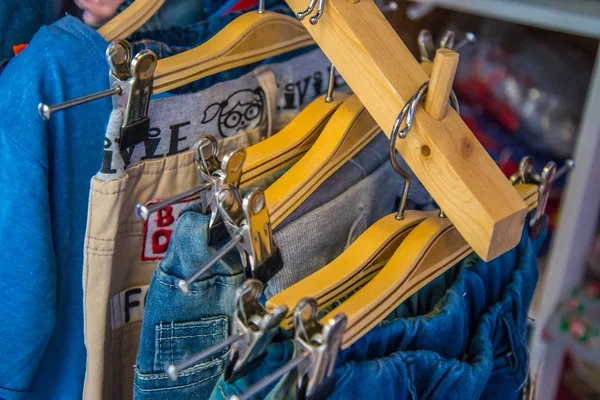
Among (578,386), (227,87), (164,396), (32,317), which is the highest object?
(227,87)

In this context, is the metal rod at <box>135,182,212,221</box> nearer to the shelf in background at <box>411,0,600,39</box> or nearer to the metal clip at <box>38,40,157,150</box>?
the metal clip at <box>38,40,157,150</box>

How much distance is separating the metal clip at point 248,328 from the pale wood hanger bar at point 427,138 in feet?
0.48

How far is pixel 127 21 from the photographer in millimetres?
547

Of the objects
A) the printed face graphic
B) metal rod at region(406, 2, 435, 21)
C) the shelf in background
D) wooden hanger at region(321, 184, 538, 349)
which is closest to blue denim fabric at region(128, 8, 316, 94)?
the printed face graphic

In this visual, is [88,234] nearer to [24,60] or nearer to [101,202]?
[101,202]

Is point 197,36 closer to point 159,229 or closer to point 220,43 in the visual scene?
point 220,43

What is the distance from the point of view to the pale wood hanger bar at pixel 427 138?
42cm

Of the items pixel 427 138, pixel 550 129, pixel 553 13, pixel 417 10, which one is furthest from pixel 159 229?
pixel 550 129

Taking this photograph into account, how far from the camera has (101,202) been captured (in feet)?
1.56

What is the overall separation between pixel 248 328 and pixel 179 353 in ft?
0.38

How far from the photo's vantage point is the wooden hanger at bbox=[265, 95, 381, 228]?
462 millimetres

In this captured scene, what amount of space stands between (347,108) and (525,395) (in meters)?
0.31

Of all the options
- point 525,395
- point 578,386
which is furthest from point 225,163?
point 578,386

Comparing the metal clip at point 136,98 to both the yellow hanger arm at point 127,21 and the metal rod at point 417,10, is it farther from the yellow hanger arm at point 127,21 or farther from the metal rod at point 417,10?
the metal rod at point 417,10
